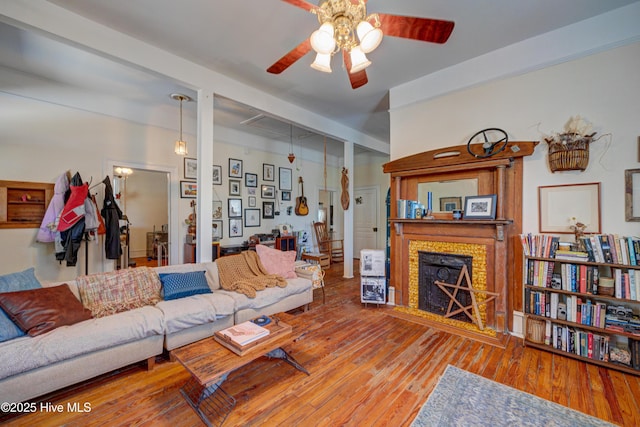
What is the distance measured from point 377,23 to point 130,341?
9.53 feet

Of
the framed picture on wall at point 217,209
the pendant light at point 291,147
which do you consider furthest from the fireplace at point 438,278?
the framed picture on wall at point 217,209

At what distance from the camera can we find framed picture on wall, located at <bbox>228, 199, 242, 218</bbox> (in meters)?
5.22

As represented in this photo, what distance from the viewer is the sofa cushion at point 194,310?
7.32 feet

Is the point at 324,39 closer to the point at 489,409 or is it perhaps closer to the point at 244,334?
the point at 244,334

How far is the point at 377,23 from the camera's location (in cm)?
162

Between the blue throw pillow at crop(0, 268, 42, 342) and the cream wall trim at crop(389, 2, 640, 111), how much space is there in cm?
440

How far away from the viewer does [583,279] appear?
229 centimetres

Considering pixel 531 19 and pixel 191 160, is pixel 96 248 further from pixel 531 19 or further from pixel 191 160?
pixel 531 19

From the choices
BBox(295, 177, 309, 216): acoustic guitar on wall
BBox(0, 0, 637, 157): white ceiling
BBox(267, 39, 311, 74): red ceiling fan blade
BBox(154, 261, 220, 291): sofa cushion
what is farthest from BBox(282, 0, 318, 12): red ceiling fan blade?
BBox(295, 177, 309, 216): acoustic guitar on wall

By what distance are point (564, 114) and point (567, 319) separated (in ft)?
6.40

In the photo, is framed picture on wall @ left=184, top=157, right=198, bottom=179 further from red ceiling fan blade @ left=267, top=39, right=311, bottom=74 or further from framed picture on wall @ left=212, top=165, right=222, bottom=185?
red ceiling fan blade @ left=267, top=39, right=311, bottom=74

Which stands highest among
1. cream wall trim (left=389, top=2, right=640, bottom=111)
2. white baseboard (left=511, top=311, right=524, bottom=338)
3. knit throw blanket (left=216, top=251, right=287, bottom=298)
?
cream wall trim (left=389, top=2, right=640, bottom=111)

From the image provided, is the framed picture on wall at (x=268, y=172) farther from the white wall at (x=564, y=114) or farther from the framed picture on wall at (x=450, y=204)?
the framed picture on wall at (x=450, y=204)

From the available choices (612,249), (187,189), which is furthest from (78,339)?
(612,249)
